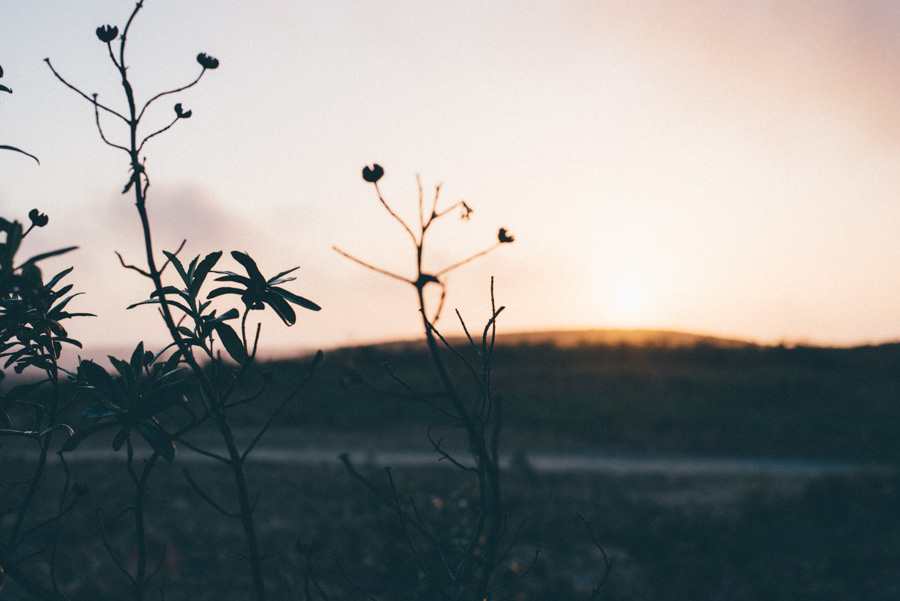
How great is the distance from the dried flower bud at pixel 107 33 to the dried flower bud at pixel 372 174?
846mm

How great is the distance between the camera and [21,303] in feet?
4.67

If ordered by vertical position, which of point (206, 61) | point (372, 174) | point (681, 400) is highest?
point (206, 61)

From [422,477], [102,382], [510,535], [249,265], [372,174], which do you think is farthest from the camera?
[422,477]

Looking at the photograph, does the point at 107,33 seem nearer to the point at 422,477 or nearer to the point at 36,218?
the point at 36,218

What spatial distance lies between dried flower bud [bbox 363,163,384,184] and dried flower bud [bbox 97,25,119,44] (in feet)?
2.77

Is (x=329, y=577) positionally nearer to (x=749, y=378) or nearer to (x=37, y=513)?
(x=37, y=513)

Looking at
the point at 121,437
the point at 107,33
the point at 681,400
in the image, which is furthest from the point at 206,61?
the point at 681,400

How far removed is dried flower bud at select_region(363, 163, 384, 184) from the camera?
1.01m

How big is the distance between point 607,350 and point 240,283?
21.0 m

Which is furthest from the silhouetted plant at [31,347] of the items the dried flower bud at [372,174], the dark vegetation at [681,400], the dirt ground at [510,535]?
the dark vegetation at [681,400]

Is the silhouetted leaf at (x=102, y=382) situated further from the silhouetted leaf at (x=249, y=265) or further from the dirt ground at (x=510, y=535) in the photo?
the dirt ground at (x=510, y=535)

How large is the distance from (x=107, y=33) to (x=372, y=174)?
2.87ft

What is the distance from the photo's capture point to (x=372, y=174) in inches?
40.0

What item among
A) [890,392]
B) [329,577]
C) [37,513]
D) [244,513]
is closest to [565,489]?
[329,577]
